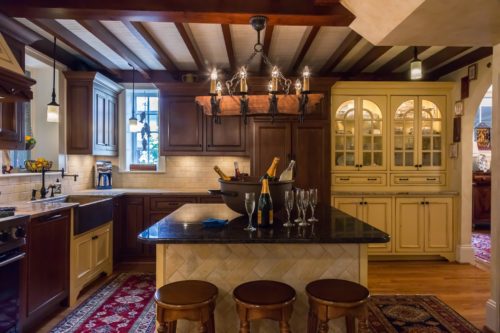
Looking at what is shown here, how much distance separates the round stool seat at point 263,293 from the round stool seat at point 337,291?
13cm

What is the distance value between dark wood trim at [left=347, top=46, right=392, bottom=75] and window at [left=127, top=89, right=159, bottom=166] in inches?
119

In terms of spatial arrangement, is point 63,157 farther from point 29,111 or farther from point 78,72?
point 78,72

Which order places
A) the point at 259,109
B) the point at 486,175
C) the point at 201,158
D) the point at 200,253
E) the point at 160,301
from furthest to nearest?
the point at 486,175, the point at 201,158, the point at 259,109, the point at 200,253, the point at 160,301

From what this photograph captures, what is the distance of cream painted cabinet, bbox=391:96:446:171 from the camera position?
188 inches

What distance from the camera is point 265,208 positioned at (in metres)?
2.12

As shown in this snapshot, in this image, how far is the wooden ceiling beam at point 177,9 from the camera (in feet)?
8.07

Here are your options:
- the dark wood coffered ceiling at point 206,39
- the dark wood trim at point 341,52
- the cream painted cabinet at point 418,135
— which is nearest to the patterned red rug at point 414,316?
the cream painted cabinet at point 418,135

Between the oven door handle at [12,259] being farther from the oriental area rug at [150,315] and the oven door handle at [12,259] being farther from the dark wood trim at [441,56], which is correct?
the dark wood trim at [441,56]

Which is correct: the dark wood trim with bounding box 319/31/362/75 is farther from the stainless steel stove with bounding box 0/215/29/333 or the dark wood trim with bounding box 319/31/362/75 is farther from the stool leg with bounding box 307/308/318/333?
the stainless steel stove with bounding box 0/215/29/333

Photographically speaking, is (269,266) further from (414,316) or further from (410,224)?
(410,224)

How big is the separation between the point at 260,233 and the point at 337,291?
20.4 inches

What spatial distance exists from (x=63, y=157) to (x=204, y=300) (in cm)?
339

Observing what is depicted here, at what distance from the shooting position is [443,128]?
15.7 ft

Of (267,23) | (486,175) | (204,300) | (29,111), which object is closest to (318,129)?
(267,23)
